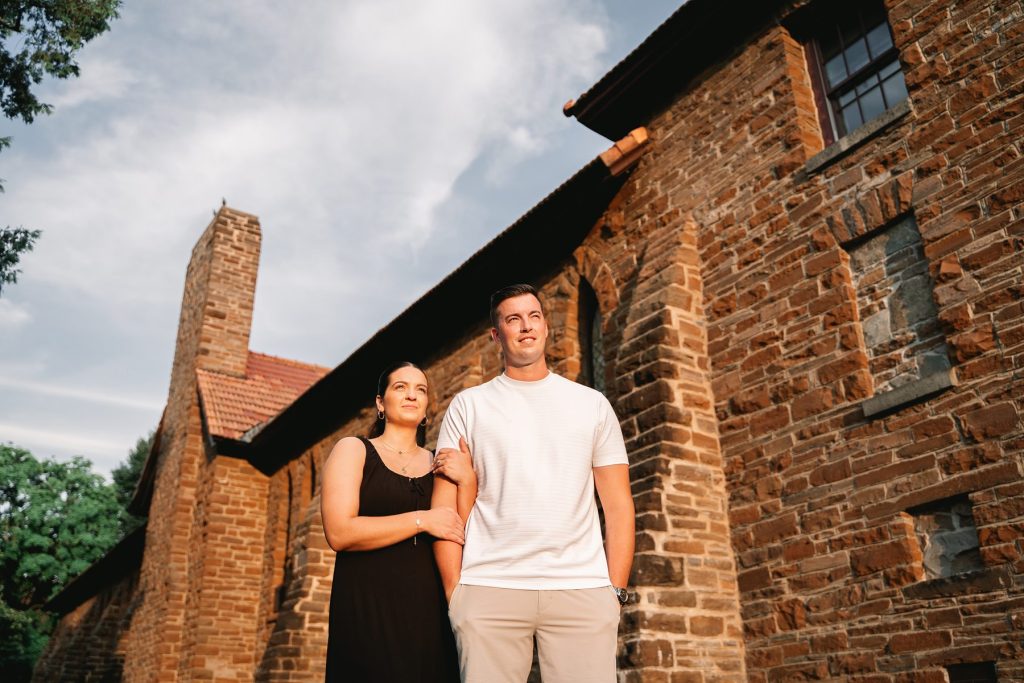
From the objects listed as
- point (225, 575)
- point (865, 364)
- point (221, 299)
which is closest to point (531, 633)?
point (865, 364)

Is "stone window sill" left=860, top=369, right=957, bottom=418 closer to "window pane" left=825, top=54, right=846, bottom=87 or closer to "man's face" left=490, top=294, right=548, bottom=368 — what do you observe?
"window pane" left=825, top=54, right=846, bottom=87

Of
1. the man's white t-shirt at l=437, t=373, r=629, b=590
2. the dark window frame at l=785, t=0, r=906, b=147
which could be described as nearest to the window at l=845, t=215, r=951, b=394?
the dark window frame at l=785, t=0, r=906, b=147

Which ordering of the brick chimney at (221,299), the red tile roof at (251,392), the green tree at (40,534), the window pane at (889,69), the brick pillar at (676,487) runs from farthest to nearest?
the green tree at (40,534), the brick chimney at (221,299), the red tile roof at (251,392), the window pane at (889,69), the brick pillar at (676,487)

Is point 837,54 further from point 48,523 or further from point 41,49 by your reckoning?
point 48,523

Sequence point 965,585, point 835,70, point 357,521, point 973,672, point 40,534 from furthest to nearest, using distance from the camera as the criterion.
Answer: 1. point 40,534
2. point 835,70
3. point 965,585
4. point 973,672
5. point 357,521

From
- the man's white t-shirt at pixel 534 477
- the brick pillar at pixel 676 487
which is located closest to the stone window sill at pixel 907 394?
the brick pillar at pixel 676 487

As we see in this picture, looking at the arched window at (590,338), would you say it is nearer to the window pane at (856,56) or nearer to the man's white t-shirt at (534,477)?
the window pane at (856,56)

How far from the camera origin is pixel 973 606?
5277mm

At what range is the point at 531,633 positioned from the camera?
2.52 m

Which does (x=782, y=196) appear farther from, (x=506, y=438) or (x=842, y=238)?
(x=506, y=438)

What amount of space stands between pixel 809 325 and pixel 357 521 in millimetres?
5246

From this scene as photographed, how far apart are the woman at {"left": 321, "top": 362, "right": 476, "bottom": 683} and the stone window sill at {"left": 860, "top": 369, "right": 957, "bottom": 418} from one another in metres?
4.37

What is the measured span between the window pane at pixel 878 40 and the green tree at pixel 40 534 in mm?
33552

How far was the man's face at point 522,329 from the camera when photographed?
2.88m
